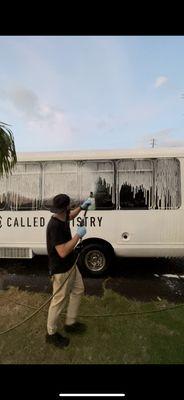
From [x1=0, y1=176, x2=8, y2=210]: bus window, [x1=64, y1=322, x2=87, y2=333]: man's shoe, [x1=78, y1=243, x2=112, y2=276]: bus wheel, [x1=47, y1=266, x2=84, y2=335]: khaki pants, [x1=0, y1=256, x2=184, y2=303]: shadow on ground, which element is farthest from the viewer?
[x1=0, y1=176, x2=8, y2=210]: bus window

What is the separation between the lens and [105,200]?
6.86 m

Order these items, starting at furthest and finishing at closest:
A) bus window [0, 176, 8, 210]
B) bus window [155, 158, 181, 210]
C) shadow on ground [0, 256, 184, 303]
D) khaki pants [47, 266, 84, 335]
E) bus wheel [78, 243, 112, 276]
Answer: bus window [0, 176, 8, 210]
bus wheel [78, 243, 112, 276]
bus window [155, 158, 181, 210]
shadow on ground [0, 256, 184, 303]
khaki pants [47, 266, 84, 335]

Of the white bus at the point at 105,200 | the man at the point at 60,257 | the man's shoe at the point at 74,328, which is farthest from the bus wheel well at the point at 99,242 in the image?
the man at the point at 60,257

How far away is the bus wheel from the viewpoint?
269 inches

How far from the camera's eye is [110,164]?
6.86 metres

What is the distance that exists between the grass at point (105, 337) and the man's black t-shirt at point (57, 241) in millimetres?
955

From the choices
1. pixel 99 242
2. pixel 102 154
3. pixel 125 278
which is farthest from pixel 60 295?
pixel 102 154

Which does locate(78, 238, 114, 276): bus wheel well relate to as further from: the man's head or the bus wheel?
the man's head

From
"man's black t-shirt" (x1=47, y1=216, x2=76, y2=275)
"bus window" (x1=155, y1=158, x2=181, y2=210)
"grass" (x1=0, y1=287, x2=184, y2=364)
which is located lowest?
"grass" (x1=0, y1=287, x2=184, y2=364)

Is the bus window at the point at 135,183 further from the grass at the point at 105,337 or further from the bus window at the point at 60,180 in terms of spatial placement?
the grass at the point at 105,337

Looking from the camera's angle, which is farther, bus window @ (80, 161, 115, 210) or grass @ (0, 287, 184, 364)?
bus window @ (80, 161, 115, 210)

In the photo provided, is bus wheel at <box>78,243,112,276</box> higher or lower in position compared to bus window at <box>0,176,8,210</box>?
lower

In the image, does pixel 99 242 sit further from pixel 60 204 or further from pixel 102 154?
pixel 60 204

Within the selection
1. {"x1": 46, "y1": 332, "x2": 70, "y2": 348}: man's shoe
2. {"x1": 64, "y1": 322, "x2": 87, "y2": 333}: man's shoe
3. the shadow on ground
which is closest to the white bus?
the shadow on ground
